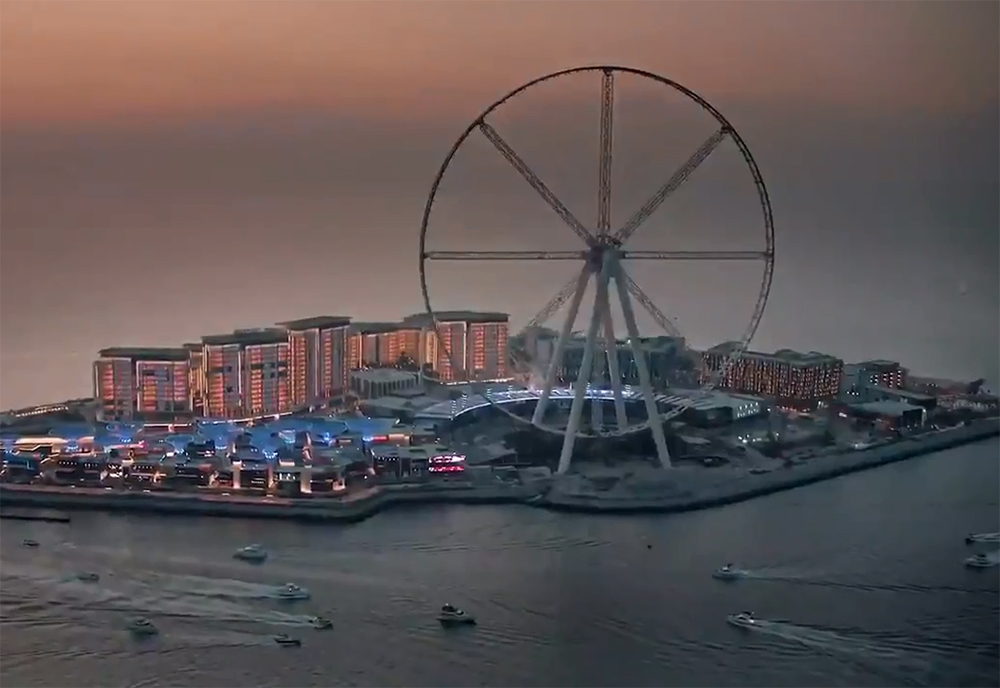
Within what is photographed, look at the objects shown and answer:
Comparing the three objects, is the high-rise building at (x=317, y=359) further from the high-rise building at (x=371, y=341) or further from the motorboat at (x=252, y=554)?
the motorboat at (x=252, y=554)

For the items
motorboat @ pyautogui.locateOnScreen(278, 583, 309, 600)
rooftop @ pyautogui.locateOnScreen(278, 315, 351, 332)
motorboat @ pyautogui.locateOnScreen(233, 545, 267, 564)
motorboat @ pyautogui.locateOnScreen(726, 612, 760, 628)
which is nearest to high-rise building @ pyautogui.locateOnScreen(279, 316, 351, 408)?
rooftop @ pyautogui.locateOnScreen(278, 315, 351, 332)

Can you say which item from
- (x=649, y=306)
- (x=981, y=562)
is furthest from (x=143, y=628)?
(x=981, y=562)

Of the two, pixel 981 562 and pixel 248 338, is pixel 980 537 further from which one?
pixel 248 338

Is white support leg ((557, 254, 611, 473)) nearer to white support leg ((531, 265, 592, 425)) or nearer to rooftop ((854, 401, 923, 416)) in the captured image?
white support leg ((531, 265, 592, 425))

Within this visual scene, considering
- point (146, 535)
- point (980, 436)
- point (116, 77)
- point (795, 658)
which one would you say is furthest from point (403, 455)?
point (980, 436)

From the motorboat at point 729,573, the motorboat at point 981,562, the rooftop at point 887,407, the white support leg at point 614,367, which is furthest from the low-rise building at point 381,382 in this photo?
the motorboat at point 981,562
